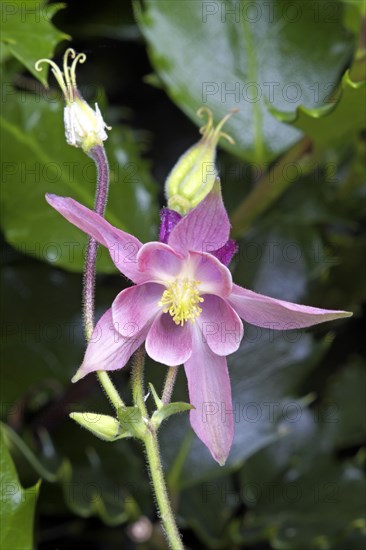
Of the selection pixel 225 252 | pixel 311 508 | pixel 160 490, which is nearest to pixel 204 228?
pixel 225 252

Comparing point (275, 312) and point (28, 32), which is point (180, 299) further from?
point (28, 32)

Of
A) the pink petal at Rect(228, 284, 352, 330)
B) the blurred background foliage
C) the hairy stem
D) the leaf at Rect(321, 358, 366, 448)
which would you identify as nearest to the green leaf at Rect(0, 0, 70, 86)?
the blurred background foliage

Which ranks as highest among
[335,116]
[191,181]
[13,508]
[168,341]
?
[335,116]

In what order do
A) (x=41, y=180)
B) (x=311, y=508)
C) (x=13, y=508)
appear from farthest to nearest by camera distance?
(x=311, y=508)
(x=41, y=180)
(x=13, y=508)

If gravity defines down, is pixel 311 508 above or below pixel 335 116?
below

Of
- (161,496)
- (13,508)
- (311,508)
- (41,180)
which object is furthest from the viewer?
(311,508)

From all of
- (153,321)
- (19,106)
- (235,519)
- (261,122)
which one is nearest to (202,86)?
(261,122)

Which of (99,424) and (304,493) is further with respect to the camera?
(304,493)

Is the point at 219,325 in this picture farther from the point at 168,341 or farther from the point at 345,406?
the point at 345,406
